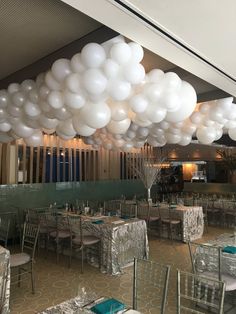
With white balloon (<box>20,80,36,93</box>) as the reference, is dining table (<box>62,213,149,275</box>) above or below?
below

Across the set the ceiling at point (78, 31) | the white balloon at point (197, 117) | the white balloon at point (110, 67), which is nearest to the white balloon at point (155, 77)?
the ceiling at point (78, 31)

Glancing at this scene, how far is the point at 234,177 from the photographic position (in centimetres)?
1345

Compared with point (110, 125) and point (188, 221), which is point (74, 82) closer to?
point (110, 125)

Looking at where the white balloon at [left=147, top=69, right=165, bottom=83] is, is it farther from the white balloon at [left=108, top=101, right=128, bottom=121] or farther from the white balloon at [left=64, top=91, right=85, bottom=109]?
the white balloon at [left=64, top=91, right=85, bottom=109]

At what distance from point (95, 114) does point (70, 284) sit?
2914 millimetres

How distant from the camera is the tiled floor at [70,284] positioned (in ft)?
13.0

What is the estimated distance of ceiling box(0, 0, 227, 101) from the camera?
271 cm

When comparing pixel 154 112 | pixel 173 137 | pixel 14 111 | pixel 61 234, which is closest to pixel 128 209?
pixel 61 234

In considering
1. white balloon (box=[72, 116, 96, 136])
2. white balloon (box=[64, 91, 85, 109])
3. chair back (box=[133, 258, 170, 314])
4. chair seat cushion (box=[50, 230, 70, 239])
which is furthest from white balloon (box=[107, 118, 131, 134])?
chair seat cushion (box=[50, 230, 70, 239])

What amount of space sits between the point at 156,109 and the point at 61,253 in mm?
4279

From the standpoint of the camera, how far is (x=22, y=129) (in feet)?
14.4

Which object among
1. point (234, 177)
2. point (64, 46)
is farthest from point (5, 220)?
point (234, 177)

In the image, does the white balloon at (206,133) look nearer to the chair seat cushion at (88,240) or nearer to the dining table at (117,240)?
the dining table at (117,240)

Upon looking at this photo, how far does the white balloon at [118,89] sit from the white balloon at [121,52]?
228 millimetres
